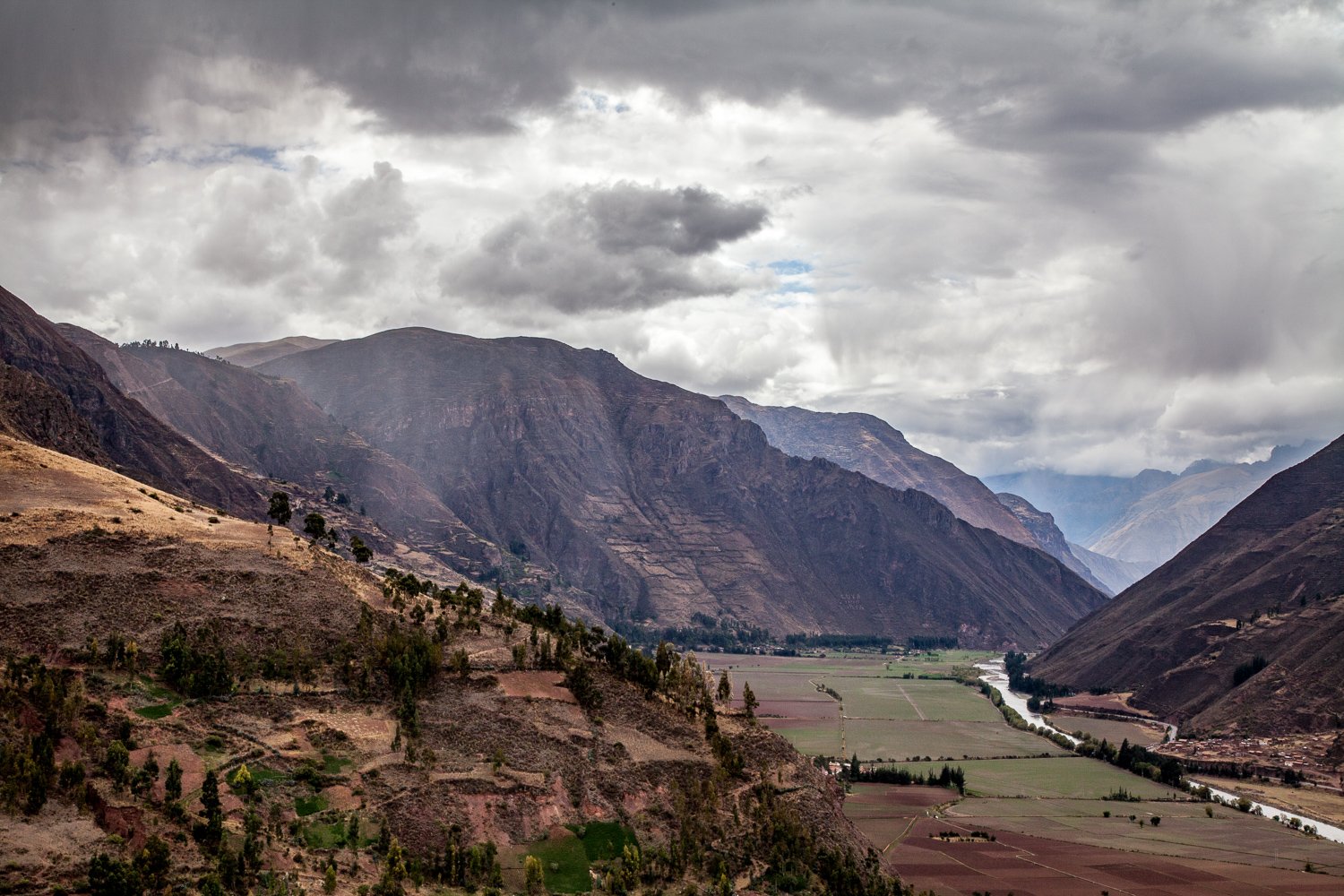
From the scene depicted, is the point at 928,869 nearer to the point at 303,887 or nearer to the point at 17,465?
the point at 303,887

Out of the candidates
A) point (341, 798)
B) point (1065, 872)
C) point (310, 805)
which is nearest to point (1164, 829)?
point (1065, 872)

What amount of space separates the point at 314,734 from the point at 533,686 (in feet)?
89.7

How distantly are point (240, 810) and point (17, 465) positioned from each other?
65.3 meters

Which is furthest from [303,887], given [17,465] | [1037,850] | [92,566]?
[1037,850]

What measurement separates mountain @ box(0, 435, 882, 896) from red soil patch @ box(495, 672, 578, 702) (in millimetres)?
355

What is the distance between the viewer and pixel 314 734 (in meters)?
102

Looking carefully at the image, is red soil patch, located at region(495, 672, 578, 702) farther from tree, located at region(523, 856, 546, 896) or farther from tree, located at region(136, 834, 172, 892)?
tree, located at region(136, 834, 172, 892)

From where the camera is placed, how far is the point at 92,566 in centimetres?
11269

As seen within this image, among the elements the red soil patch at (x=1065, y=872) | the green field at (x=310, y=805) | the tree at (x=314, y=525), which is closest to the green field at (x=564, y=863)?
the green field at (x=310, y=805)

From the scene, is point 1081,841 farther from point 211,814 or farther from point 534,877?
point 211,814

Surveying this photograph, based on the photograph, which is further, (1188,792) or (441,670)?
(1188,792)

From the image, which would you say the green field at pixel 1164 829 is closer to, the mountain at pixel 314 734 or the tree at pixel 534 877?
the mountain at pixel 314 734

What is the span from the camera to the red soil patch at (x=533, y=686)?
120500mm

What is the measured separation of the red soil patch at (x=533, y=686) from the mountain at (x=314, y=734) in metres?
0.35
